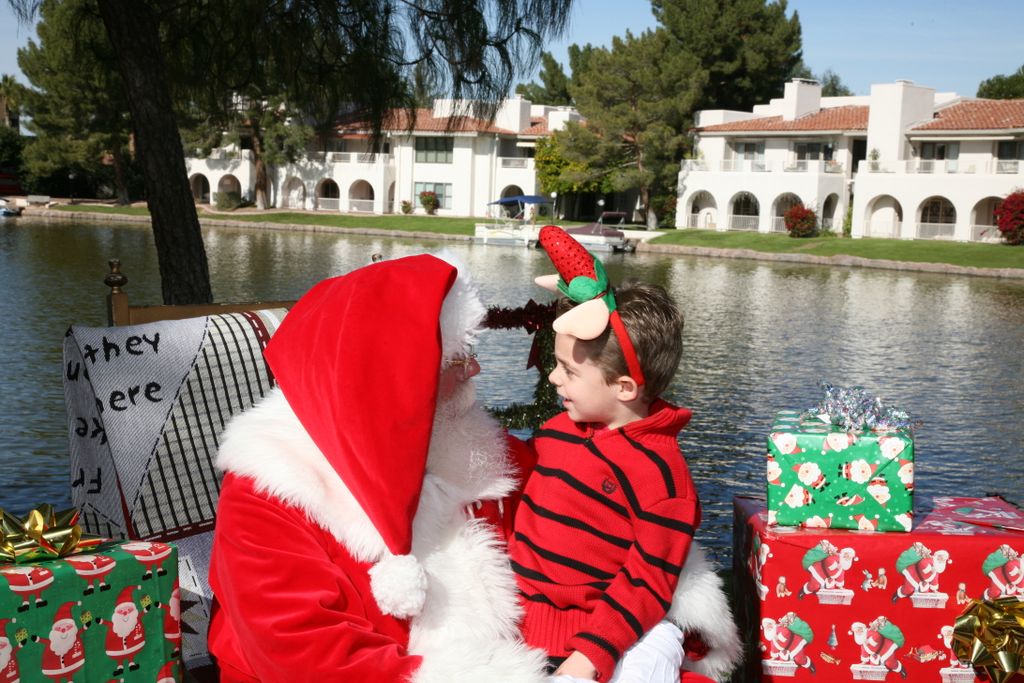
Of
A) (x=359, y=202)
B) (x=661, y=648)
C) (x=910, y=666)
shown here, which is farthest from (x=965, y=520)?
(x=359, y=202)

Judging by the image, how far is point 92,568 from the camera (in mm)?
2098

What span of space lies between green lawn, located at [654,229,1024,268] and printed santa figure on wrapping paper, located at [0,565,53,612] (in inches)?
1235

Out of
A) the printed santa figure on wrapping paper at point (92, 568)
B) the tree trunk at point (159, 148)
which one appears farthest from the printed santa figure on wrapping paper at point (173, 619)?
the tree trunk at point (159, 148)

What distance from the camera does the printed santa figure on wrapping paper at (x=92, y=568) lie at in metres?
2.09

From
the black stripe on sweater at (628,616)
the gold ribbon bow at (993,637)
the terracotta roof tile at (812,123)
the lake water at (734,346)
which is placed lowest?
the lake water at (734,346)

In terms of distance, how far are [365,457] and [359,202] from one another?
158 feet

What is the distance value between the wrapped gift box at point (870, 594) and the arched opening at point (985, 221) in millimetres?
35487

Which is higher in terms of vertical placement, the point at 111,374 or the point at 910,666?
the point at 111,374

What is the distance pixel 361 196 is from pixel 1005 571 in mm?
49681

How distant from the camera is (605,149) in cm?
4166

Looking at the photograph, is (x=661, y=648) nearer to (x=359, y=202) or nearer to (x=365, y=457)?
→ (x=365, y=457)

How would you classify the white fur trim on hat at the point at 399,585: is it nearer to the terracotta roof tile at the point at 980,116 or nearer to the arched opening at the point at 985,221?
the arched opening at the point at 985,221

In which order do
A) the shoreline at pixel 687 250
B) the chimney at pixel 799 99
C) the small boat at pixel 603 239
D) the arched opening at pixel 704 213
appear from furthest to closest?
the chimney at pixel 799 99 → the arched opening at pixel 704 213 → the small boat at pixel 603 239 → the shoreline at pixel 687 250

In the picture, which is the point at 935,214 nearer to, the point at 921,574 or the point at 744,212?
the point at 744,212
